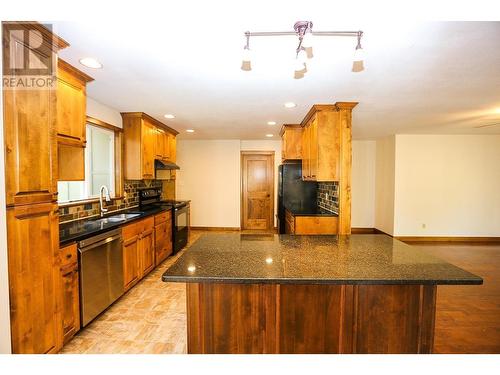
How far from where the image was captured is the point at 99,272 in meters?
2.26

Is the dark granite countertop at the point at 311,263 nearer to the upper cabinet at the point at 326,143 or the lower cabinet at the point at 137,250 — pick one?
the upper cabinet at the point at 326,143

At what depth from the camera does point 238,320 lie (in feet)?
4.63

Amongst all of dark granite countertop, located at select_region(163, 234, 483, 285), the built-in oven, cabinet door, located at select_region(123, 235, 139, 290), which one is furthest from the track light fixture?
the built-in oven

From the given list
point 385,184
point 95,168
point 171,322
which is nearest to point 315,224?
point 171,322

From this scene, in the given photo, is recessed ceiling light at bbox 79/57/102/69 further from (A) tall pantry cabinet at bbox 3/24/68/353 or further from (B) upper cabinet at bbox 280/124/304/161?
(B) upper cabinet at bbox 280/124/304/161

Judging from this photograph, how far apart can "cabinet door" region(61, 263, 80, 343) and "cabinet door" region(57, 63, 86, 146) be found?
3.51 ft

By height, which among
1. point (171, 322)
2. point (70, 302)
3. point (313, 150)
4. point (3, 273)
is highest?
point (313, 150)

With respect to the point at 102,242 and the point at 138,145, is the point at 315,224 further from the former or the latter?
the point at 138,145

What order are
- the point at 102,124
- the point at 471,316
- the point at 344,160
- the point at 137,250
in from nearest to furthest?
the point at 471,316 < the point at 344,160 < the point at 137,250 < the point at 102,124

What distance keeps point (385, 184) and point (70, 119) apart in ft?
19.2

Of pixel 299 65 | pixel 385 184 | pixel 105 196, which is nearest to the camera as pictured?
pixel 299 65

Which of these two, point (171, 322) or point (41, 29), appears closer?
point (41, 29)

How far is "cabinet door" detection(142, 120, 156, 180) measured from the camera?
11.8 feet
